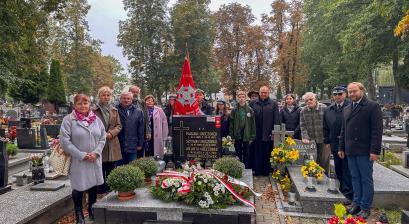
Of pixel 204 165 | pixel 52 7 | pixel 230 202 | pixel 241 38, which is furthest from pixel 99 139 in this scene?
pixel 241 38

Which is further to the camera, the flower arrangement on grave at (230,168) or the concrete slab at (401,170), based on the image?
the concrete slab at (401,170)

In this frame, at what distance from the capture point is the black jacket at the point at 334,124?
6.01 meters

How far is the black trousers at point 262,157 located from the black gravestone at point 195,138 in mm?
1435

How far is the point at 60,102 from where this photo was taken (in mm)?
24875

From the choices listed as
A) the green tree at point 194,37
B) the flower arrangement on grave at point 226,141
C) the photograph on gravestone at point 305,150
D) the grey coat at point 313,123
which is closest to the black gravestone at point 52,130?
the flower arrangement on grave at point 226,141

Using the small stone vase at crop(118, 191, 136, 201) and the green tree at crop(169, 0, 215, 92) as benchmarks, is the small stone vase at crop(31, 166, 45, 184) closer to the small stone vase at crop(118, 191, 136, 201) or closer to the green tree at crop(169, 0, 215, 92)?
the small stone vase at crop(118, 191, 136, 201)

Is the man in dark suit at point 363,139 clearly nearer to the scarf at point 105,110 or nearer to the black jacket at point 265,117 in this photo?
the black jacket at point 265,117

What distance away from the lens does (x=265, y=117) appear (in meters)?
7.56

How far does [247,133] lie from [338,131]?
2096 mm

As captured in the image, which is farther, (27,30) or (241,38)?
(241,38)

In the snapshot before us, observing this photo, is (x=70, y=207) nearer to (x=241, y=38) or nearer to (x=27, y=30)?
(x=27, y=30)

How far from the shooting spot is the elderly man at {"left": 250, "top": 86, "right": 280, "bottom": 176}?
7.55 m

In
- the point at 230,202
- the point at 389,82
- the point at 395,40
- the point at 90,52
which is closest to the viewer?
the point at 230,202

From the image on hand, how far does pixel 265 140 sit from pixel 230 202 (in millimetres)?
3151
